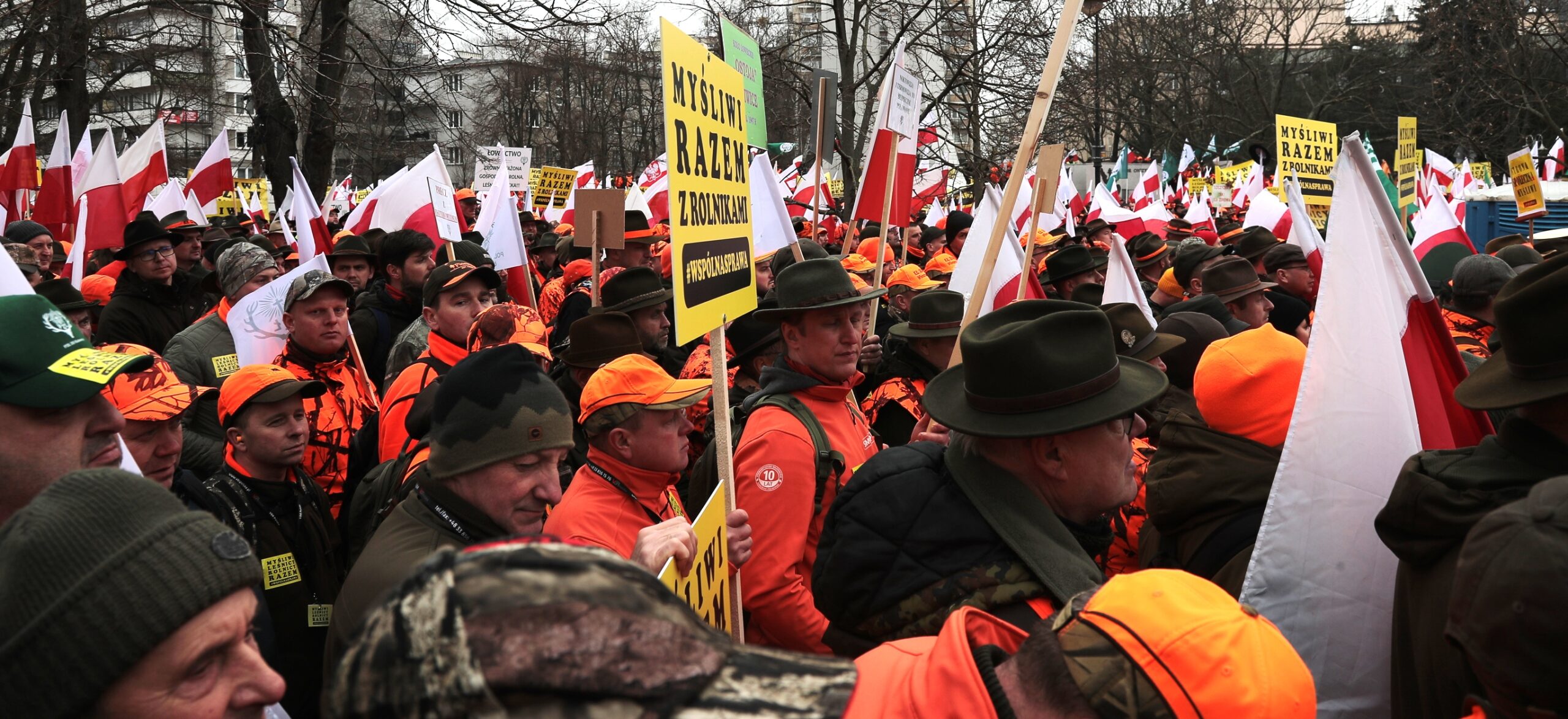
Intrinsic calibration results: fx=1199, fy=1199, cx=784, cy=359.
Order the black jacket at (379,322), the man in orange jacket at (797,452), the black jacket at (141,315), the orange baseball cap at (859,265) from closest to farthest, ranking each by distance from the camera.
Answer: the man in orange jacket at (797,452)
the black jacket at (379,322)
the black jacket at (141,315)
the orange baseball cap at (859,265)

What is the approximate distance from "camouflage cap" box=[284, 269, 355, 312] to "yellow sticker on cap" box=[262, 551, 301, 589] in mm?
1925

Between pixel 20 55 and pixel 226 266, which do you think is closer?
pixel 226 266

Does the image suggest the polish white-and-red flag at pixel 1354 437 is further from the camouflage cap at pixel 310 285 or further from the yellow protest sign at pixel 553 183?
the yellow protest sign at pixel 553 183

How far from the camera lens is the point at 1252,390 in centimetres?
304

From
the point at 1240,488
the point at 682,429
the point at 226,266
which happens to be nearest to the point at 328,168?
the point at 226,266

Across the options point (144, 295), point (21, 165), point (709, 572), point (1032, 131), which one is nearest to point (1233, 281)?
point (1032, 131)

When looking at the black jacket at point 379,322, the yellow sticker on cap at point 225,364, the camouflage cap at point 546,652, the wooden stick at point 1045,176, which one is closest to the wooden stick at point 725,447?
the camouflage cap at point 546,652

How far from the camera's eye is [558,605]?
95cm

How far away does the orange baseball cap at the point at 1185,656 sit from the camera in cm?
157

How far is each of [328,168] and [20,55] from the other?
20.9 ft

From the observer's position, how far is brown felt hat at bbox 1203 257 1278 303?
22.6 ft

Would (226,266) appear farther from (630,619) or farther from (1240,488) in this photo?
(630,619)

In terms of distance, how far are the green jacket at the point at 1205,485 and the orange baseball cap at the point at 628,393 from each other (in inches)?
55.6

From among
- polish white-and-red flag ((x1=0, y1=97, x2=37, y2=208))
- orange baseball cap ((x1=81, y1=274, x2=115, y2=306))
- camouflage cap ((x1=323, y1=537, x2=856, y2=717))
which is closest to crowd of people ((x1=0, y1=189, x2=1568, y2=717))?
camouflage cap ((x1=323, y1=537, x2=856, y2=717))
